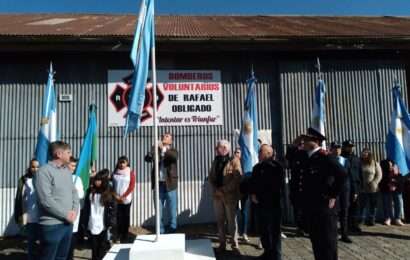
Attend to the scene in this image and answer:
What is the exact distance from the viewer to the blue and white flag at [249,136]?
7.36m

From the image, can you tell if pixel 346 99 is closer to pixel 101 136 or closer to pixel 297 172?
pixel 297 172

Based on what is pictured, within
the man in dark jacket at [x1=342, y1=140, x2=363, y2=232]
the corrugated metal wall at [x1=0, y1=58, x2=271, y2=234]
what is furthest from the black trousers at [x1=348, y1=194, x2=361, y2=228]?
the corrugated metal wall at [x1=0, y1=58, x2=271, y2=234]

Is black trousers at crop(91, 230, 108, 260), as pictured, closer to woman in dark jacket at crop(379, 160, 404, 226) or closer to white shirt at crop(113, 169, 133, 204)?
white shirt at crop(113, 169, 133, 204)

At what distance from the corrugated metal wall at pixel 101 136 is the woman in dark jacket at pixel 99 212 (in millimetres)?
2484

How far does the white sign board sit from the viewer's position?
8758 millimetres

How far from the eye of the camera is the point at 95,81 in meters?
8.81

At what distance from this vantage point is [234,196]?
248 inches

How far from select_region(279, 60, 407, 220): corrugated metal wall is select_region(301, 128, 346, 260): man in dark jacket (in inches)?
165

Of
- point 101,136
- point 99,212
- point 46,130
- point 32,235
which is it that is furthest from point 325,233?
point 101,136

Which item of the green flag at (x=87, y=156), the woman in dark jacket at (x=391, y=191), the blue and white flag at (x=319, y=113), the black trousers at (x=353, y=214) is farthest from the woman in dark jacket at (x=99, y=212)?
the woman in dark jacket at (x=391, y=191)

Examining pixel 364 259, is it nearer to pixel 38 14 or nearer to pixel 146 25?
pixel 146 25

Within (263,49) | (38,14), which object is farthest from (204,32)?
(38,14)

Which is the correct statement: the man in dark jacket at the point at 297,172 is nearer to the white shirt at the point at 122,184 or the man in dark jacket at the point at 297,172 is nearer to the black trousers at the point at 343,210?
the black trousers at the point at 343,210

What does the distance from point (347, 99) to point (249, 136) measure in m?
3.38
